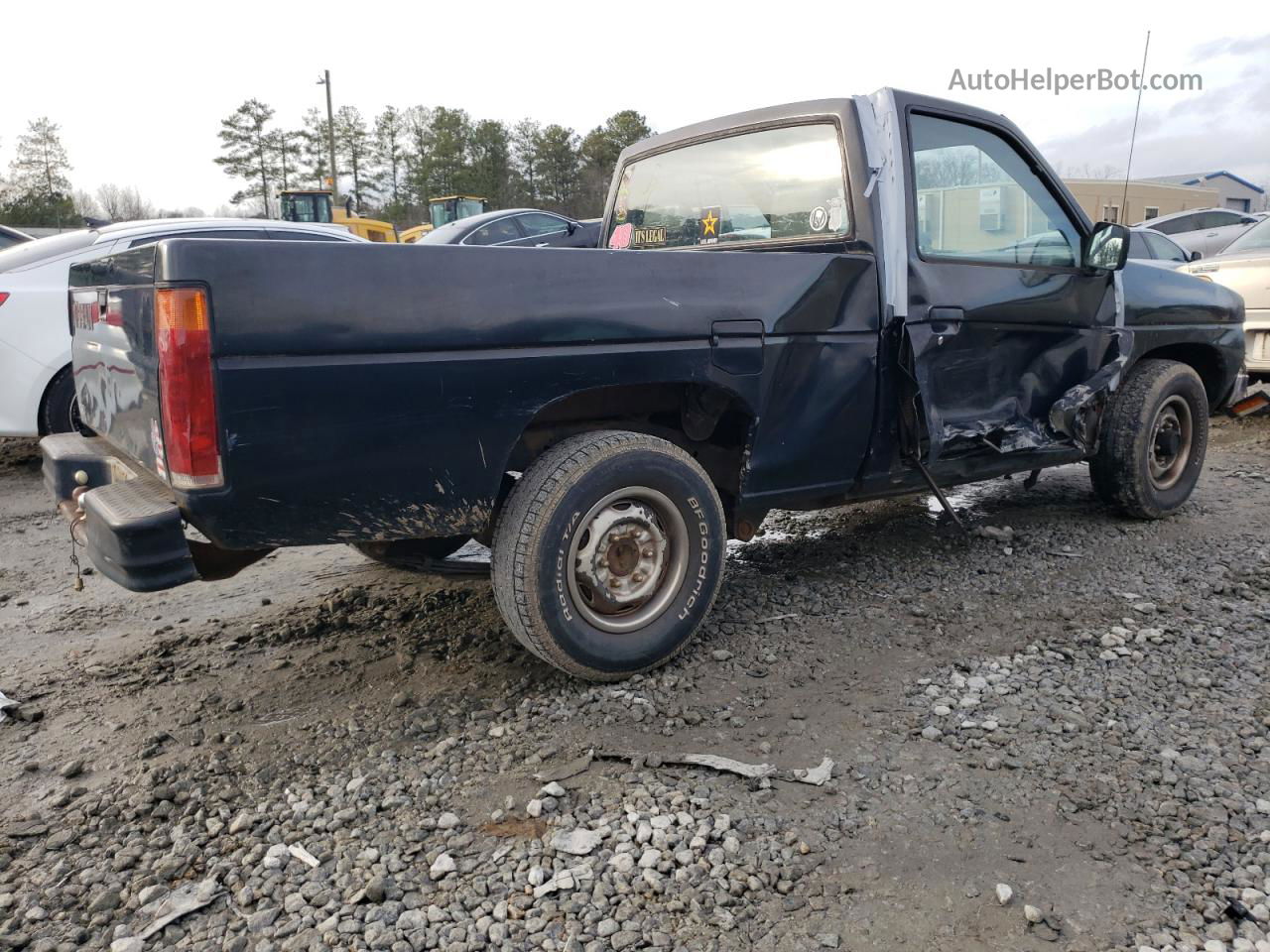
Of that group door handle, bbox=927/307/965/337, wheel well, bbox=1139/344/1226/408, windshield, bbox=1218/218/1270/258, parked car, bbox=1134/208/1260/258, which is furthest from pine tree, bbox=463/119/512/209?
door handle, bbox=927/307/965/337

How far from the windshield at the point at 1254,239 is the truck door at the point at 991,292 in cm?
506

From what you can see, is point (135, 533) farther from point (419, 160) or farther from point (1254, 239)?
point (419, 160)

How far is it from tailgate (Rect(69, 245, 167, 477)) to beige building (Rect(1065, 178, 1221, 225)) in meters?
33.9

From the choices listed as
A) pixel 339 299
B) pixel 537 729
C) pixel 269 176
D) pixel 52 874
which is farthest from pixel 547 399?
pixel 269 176

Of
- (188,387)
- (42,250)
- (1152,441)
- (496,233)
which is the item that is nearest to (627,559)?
(188,387)

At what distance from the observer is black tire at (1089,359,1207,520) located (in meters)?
4.68

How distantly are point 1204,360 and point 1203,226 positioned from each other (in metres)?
15.0

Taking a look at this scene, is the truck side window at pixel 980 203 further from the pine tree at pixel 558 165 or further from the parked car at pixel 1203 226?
the pine tree at pixel 558 165

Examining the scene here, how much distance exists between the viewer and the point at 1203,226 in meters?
17.7

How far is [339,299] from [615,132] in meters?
46.6

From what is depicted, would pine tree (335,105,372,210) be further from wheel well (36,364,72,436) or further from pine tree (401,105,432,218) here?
wheel well (36,364,72,436)

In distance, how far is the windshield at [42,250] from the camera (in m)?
5.88

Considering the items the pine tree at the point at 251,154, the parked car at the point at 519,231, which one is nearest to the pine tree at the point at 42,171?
the pine tree at the point at 251,154

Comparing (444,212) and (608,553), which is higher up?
(444,212)
